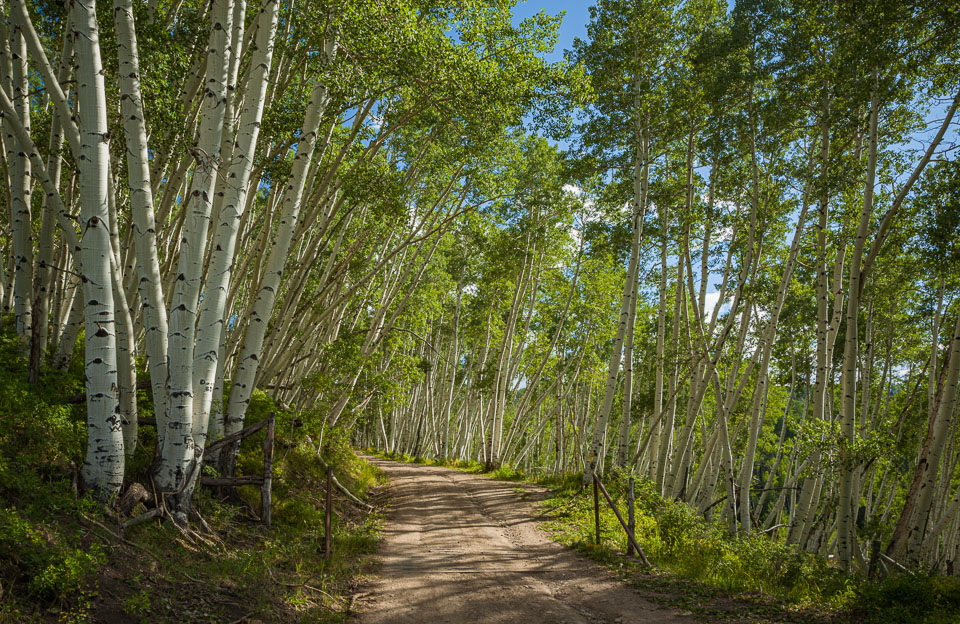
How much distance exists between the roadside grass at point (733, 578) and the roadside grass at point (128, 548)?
3.62 meters

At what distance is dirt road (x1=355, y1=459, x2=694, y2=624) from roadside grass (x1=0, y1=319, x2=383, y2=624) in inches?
19.6

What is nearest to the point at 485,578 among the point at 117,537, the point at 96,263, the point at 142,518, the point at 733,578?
the point at 733,578

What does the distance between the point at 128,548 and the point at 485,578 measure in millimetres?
3838

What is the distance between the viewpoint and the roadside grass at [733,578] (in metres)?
5.62

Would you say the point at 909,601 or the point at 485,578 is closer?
the point at 909,601

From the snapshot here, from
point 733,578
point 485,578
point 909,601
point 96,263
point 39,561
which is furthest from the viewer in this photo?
point 733,578

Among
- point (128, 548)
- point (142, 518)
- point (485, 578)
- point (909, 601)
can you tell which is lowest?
point (485, 578)

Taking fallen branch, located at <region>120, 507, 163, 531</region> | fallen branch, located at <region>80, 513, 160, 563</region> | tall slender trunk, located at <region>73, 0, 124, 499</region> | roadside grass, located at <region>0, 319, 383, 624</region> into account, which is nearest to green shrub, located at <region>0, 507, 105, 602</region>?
roadside grass, located at <region>0, 319, 383, 624</region>

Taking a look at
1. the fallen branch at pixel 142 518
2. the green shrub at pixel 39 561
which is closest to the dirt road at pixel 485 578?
the fallen branch at pixel 142 518

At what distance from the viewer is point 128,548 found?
15.2ft

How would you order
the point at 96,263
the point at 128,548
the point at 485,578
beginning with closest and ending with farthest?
the point at 128,548, the point at 96,263, the point at 485,578

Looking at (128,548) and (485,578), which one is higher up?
(128,548)

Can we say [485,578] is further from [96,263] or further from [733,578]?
[96,263]

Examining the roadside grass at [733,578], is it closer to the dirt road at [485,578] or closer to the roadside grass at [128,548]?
the dirt road at [485,578]
